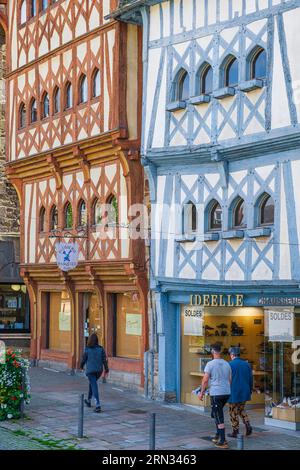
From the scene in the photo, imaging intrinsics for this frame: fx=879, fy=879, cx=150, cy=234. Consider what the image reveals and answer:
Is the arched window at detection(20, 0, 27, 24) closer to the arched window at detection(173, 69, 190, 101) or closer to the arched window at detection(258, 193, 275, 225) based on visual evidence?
the arched window at detection(173, 69, 190, 101)

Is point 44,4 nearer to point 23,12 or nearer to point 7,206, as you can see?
point 23,12

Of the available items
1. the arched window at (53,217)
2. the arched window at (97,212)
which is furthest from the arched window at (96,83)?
the arched window at (53,217)

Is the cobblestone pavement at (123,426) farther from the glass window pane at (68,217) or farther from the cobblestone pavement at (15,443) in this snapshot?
the glass window pane at (68,217)

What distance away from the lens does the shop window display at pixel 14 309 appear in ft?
104

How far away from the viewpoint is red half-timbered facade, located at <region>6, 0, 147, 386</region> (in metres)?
22.3

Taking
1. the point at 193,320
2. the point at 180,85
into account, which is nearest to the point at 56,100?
the point at 180,85

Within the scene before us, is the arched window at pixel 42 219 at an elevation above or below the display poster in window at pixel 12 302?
above

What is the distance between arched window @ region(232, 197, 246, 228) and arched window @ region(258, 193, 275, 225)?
22.4 inches

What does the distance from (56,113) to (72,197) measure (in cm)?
249

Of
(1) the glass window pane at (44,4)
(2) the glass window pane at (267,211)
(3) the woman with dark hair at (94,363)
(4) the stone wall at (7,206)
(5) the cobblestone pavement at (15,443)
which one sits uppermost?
(1) the glass window pane at (44,4)

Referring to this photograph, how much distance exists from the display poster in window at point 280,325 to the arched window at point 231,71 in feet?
16.2

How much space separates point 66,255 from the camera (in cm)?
2320

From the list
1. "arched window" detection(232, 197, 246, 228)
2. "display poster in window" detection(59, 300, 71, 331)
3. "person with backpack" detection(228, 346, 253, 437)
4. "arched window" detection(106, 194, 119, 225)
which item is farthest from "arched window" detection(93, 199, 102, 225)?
"person with backpack" detection(228, 346, 253, 437)

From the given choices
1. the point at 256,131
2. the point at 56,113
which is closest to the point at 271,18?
the point at 256,131
